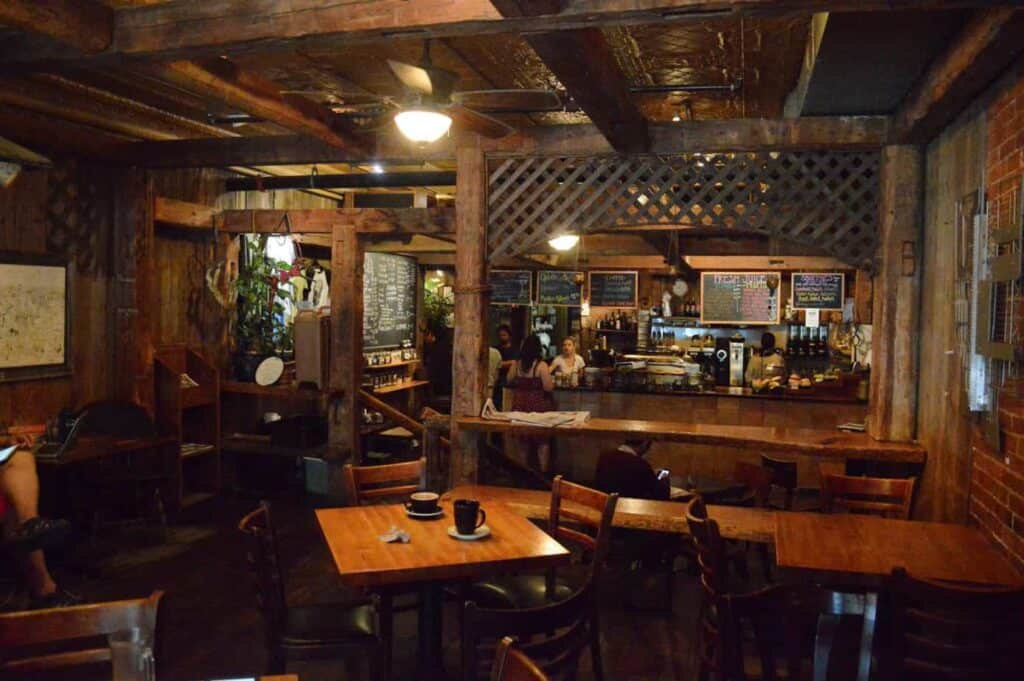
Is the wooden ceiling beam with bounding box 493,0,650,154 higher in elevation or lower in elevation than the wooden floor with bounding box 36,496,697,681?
higher

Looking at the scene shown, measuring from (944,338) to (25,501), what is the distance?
5.11 meters

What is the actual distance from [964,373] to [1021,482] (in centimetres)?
86

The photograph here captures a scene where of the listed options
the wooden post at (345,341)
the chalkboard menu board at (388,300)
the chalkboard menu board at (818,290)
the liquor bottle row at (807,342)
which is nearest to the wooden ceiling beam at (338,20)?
the wooden post at (345,341)

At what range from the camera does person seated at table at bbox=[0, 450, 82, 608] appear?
4.48m

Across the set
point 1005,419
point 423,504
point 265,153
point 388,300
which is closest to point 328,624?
point 423,504

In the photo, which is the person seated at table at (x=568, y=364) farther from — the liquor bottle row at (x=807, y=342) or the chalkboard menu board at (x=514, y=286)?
the liquor bottle row at (x=807, y=342)

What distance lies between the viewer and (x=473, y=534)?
338cm

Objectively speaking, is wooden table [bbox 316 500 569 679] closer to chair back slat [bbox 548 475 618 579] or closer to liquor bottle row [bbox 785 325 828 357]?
chair back slat [bbox 548 475 618 579]

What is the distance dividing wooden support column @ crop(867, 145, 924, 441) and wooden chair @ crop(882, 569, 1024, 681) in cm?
232

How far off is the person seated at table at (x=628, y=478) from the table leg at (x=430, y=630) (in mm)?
1829

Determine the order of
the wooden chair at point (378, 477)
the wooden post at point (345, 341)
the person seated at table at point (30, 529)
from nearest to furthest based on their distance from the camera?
the wooden chair at point (378, 477)
the person seated at table at point (30, 529)
the wooden post at point (345, 341)

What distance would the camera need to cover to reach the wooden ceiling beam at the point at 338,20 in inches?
111

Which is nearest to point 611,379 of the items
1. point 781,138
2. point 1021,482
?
point 781,138

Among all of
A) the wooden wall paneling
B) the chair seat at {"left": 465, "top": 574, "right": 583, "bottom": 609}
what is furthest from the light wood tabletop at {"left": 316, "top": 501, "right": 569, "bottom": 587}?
the wooden wall paneling
